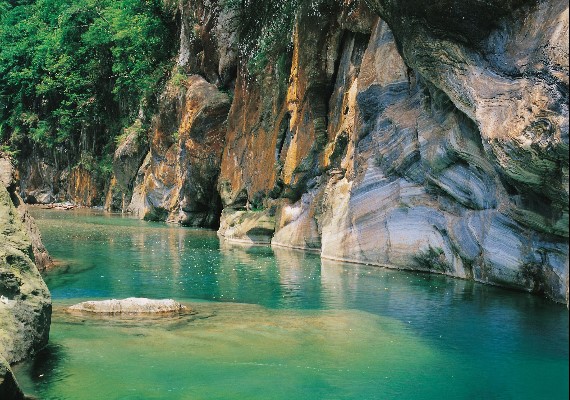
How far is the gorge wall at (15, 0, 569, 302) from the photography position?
10672 millimetres

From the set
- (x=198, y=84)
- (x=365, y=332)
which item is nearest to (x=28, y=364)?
(x=365, y=332)

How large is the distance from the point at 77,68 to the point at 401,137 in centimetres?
3734

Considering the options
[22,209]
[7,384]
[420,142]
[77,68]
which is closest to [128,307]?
[7,384]

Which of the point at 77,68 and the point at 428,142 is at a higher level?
the point at 77,68

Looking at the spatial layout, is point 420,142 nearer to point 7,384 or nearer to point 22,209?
point 22,209

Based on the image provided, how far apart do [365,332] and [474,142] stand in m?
5.57

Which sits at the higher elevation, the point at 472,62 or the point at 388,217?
the point at 472,62

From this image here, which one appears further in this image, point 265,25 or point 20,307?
point 265,25

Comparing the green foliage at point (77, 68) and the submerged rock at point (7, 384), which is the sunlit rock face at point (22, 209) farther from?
the green foliage at point (77, 68)

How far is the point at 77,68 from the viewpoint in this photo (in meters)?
48.2

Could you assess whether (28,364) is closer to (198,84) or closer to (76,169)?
(198,84)

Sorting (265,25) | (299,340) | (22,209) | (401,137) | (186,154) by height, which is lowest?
(299,340)

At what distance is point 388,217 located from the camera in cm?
1702

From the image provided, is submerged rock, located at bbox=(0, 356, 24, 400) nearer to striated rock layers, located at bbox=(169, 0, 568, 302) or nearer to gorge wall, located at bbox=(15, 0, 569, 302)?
gorge wall, located at bbox=(15, 0, 569, 302)
